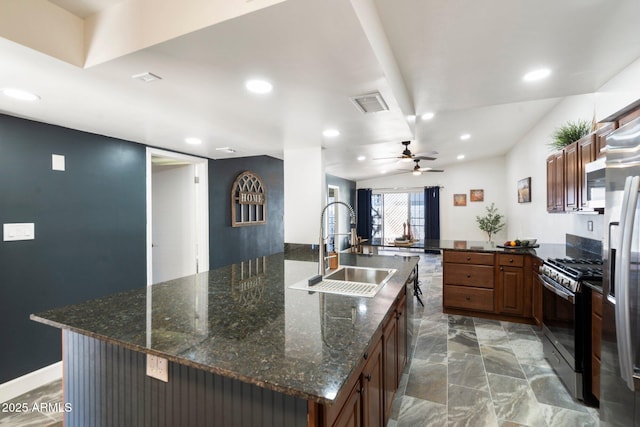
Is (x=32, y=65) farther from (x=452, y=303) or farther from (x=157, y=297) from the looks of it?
(x=452, y=303)

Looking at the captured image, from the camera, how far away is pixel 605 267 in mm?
1431

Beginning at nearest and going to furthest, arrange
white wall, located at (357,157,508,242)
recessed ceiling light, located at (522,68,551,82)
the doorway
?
recessed ceiling light, located at (522,68,551,82)
the doorway
white wall, located at (357,157,508,242)

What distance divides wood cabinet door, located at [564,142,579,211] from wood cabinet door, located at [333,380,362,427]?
274 centimetres

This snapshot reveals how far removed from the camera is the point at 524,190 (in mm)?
5613

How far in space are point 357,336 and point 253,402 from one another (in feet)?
1.41

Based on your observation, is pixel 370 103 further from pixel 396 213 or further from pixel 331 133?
pixel 396 213

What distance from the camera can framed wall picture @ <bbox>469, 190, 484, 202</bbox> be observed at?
26.2 feet

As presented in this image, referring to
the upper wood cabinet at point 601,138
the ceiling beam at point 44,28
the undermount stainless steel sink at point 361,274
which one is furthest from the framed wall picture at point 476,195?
the ceiling beam at point 44,28

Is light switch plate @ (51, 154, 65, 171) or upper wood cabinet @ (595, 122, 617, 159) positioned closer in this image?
upper wood cabinet @ (595, 122, 617, 159)

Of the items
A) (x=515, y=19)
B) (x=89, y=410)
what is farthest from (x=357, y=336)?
(x=515, y=19)

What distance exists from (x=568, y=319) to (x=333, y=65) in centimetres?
240

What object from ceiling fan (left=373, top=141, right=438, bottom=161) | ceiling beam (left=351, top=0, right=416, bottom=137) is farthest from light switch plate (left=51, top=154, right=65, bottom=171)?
ceiling fan (left=373, top=141, right=438, bottom=161)

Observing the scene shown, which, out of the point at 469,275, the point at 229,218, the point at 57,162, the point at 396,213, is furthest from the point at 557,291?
the point at 396,213

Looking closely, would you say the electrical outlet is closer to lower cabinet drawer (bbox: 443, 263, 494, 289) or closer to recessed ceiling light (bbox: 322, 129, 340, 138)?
recessed ceiling light (bbox: 322, 129, 340, 138)
